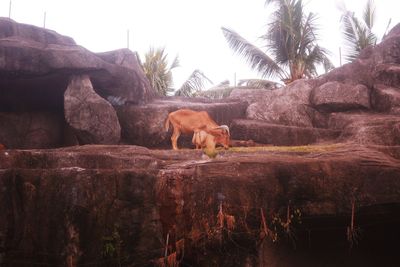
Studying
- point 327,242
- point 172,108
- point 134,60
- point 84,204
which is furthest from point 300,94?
point 84,204

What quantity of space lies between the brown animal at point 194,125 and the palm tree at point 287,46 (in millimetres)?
8236

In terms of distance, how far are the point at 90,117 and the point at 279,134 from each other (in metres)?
5.05

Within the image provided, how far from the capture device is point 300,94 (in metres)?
14.0

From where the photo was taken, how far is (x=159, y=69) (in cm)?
2319

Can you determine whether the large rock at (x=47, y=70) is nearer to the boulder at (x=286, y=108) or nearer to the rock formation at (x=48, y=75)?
the rock formation at (x=48, y=75)

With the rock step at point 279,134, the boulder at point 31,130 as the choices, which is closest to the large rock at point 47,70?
the boulder at point 31,130

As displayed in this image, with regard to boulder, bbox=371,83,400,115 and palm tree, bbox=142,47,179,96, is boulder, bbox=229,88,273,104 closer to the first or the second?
boulder, bbox=371,83,400,115

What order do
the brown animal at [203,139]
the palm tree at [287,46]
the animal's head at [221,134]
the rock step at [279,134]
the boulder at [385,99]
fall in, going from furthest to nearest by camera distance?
the palm tree at [287,46], the boulder at [385,99], the rock step at [279,134], the animal's head at [221,134], the brown animal at [203,139]

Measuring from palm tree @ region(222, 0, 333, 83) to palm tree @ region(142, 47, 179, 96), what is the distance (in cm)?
475

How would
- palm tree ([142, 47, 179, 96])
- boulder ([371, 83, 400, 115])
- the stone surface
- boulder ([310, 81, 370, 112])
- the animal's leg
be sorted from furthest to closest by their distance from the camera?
palm tree ([142, 47, 179, 96]) → boulder ([310, 81, 370, 112]) → boulder ([371, 83, 400, 115]) → the animal's leg → the stone surface

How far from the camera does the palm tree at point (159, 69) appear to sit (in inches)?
885

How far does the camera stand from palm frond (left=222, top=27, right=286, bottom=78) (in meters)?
18.8

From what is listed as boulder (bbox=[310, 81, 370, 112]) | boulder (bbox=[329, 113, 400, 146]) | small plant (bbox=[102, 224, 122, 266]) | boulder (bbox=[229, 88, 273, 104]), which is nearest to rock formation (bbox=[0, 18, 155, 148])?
boulder (bbox=[229, 88, 273, 104])

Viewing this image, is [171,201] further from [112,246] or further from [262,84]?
[262,84]
